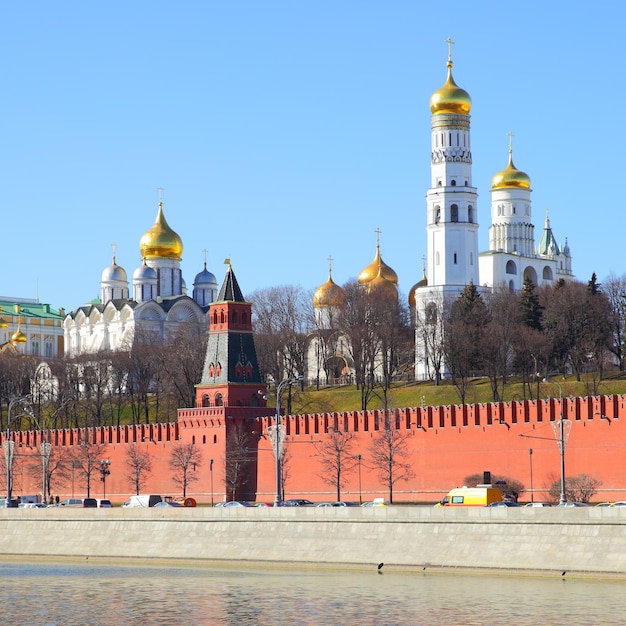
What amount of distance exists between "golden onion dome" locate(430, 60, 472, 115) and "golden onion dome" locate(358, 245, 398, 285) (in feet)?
44.9

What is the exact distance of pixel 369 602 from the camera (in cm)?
3306

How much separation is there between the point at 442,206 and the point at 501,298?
7.17m

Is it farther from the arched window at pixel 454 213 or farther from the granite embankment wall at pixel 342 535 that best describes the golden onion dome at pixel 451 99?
the granite embankment wall at pixel 342 535

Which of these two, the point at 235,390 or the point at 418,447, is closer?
the point at 418,447

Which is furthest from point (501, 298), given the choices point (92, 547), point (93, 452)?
point (92, 547)

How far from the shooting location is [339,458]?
2255 inches

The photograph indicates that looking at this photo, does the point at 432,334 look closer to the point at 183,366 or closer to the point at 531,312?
the point at 531,312

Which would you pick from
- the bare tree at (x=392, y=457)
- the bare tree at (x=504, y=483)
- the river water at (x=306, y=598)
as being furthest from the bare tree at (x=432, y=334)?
the river water at (x=306, y=598)

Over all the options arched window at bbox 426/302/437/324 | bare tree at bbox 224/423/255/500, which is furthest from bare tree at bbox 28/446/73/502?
arched window at bbox 426/302/437/324

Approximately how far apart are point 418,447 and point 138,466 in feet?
45.2

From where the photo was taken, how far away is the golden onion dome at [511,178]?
100312 mm

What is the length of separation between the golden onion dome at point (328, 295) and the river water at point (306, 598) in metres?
52.0

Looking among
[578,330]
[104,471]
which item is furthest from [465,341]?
[104,471]

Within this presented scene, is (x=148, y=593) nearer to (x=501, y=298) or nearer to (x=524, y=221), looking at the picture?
(x=501, y=298)
